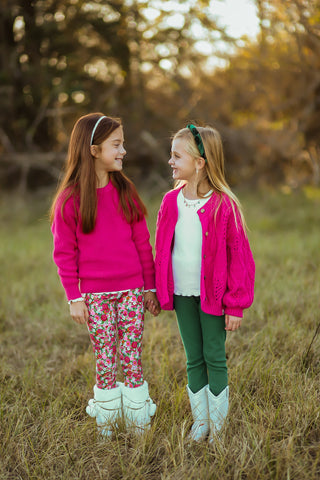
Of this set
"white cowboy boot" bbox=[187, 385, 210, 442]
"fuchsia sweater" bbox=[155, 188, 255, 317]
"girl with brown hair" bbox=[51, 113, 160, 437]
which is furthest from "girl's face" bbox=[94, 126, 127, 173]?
"white cowboy boot" bbox=[187, 385, 210, 442]

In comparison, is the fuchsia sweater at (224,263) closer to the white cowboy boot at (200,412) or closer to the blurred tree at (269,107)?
the white cowboy boot at (200,412)

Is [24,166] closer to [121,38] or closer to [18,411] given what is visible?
[121,38]

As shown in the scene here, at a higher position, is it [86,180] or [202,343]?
[86,180]

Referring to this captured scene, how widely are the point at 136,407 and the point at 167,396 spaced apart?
1.06 feet

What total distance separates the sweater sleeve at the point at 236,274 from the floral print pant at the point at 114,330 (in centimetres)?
48

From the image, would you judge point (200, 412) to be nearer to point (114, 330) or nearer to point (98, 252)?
point (114, 330)

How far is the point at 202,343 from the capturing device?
2363mm

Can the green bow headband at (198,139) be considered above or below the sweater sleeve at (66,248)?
above

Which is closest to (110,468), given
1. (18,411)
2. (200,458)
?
(200,458)

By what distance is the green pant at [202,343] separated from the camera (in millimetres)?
2244

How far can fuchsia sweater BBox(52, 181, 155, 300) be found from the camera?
223 cm

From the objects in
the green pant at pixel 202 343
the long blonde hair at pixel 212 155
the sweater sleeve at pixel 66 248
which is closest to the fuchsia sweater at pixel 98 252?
the sweater sleeve at pixel 66 248

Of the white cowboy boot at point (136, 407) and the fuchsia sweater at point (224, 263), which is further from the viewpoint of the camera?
the white cowboy boot at point (136, 407)

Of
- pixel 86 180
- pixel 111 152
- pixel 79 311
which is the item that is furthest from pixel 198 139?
pixel 79 311
